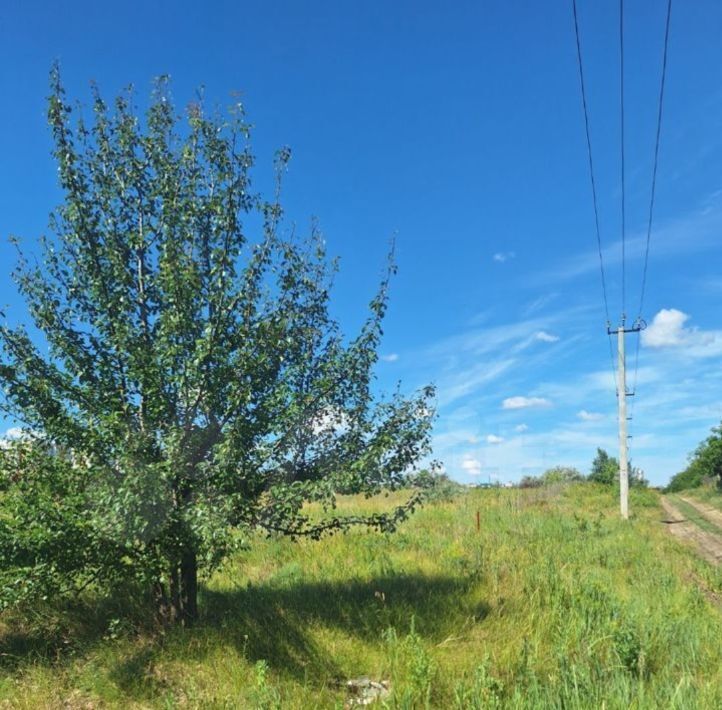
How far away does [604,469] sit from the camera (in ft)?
196

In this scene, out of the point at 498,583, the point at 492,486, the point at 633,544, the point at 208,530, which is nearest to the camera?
the point at 208,530

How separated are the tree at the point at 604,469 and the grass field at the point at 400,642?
148 ft

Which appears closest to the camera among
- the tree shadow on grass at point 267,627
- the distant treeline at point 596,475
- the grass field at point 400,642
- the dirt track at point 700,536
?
the grass field at point 400,642

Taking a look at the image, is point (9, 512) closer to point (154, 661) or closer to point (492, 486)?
point (154, 661)

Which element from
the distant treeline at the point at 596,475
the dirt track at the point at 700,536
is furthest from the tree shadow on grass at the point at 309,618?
the distant treeline at the point at 596,475

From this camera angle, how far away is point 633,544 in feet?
52.5

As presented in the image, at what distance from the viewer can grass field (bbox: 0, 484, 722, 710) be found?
18.8 feet

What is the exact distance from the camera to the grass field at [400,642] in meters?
5.74

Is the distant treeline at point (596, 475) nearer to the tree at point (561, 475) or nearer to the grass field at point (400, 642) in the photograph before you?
the tree at point (561, 475)

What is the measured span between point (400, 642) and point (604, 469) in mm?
58497

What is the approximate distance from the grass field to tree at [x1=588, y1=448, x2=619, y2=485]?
4519cm

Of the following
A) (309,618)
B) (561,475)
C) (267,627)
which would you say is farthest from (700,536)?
(561,475)

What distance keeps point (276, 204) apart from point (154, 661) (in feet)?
18.8

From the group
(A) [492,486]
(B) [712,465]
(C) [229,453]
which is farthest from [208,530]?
(B) [712,465]
